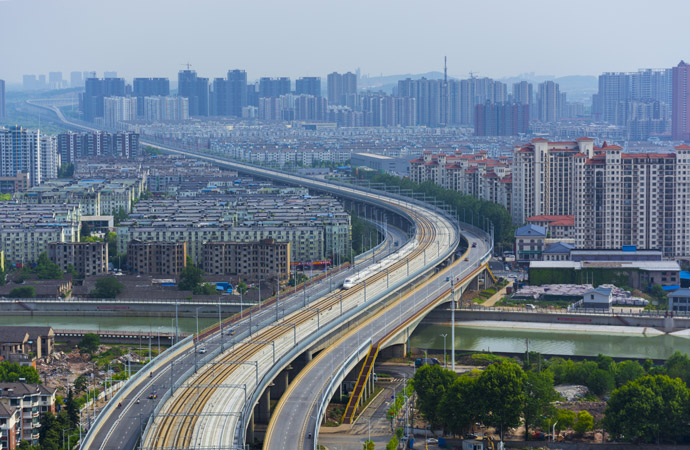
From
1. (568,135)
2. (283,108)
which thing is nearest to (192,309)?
(568,135)

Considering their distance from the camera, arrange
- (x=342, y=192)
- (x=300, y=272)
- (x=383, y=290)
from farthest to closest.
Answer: (x=342, y=192), (x=300, y=272), (x=383, y=290)

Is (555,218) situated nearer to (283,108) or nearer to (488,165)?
(488,165)

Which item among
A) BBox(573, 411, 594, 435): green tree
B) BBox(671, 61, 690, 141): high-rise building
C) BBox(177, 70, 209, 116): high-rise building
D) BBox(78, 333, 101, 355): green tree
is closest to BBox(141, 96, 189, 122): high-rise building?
BBox(177, 70, 209, 116): high-rise building

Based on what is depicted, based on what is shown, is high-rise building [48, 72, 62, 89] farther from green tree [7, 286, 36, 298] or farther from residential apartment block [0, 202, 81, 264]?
green tree [7, 286, 36, 298]

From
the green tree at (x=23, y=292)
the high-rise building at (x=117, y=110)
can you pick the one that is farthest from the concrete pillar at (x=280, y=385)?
the high-rise building at (x=117, y=110)

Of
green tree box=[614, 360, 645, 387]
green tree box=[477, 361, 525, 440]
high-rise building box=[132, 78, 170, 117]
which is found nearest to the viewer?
green tree box=[477, 361, 525, 440]

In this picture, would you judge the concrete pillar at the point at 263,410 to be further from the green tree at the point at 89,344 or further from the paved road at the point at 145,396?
the green tree at the point at 89,344
